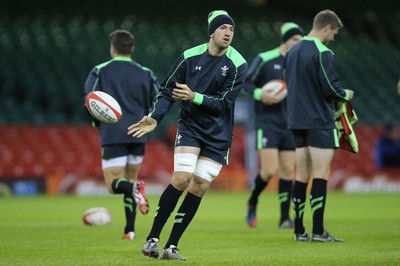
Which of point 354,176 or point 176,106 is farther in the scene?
point 176,106

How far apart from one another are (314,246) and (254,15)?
85.2ft

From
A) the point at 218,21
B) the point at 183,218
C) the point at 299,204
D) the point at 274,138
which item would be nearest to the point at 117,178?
the point at 299,204

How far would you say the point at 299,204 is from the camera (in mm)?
9828

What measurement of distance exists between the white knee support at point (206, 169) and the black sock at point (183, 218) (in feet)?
0.70

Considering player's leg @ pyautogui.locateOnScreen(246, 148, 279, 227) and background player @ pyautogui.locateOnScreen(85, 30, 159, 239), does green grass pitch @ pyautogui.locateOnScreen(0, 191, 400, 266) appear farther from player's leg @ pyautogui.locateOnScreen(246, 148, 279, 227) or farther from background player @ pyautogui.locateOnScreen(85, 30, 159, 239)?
background player @ pyautogui.locateOnScreen(85, 30, 159, 239)

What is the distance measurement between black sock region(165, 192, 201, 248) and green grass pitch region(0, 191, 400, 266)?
255 millimetres

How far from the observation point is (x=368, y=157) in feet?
84.4

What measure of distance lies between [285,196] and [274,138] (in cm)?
85

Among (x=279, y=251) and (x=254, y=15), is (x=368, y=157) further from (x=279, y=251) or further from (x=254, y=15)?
(x=279, y=251)

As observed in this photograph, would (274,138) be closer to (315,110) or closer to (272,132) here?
(272,132)

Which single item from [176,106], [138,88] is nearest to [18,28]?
[176,106]

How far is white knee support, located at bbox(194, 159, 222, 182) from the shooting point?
7.87 meters

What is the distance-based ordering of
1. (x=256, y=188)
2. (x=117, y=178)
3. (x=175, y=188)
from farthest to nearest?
(x=256, y=188) < (x=117, y=178) < (x=175, y=188)

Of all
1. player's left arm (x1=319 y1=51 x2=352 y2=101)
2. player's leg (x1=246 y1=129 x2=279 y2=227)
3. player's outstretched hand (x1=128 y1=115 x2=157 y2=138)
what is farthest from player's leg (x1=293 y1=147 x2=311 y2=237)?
player's outstretched hand (x1=128 y1=115 x2=157 y2=138)
